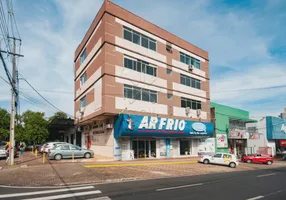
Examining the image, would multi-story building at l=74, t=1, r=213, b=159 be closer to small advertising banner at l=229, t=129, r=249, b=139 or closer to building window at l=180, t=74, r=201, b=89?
building window at l=180, t=74, r=201, b=89

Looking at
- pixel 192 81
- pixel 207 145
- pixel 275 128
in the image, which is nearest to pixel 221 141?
pixel 207 145

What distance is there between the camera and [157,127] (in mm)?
26719

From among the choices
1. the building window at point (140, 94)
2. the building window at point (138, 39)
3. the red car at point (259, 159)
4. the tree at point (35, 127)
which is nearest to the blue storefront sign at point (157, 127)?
the building window at point (140, 94)

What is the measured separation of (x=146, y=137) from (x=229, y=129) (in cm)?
1746

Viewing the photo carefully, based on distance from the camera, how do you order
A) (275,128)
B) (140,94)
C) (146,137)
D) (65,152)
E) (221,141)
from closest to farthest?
1. (65,152)
2. (140,94)
3. (146,137)
4. (221,141)
5. (275,128)

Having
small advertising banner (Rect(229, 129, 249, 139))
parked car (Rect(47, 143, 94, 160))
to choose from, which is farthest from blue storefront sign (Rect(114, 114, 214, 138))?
small advertising banner (Rect(229, 129, 249, 139))

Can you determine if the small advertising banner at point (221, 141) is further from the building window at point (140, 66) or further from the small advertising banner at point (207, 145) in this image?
the building window at point (140, 66)

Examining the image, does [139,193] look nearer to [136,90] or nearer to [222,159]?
[222,159]

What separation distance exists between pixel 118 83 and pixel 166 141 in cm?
997

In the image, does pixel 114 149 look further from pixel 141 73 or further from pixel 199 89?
pixel 199 89

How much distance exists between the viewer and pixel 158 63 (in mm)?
29078

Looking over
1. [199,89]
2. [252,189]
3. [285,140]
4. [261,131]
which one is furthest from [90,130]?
[285,140]

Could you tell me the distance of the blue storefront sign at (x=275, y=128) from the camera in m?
44.4

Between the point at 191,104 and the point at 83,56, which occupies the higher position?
the point at 83,56
